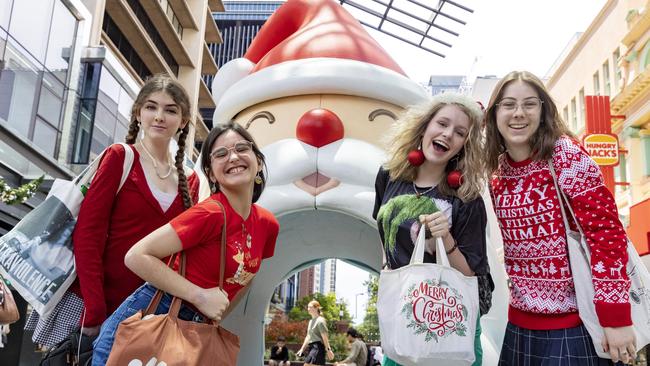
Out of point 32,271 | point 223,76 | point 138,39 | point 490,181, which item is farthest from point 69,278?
point 138,39

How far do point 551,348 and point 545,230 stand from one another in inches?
13.6

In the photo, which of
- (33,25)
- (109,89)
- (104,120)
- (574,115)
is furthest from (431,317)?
(574,115)

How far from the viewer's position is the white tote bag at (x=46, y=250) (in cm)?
189

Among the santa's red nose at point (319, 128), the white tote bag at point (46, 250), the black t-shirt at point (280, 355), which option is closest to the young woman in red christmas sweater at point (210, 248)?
the white tote bag at point (46, 250)

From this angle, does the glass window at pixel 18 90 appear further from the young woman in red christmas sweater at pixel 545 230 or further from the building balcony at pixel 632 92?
the building balcony at pixel 632 92

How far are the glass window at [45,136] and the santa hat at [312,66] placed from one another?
656 centimetres

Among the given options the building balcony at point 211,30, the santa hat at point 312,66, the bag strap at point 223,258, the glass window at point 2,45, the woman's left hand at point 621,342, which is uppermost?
the building balcony at point 211,30

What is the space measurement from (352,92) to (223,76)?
3.40ft

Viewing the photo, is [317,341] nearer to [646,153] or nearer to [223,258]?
[223,258]

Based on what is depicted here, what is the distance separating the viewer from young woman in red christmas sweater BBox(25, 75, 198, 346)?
1905 mm

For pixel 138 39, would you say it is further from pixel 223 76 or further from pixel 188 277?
pixel 188 277

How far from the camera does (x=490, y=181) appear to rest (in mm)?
2020

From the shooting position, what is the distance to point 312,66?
364 cm

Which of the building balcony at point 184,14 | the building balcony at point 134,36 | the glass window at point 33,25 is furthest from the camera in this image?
the building balcony at point 184,14
